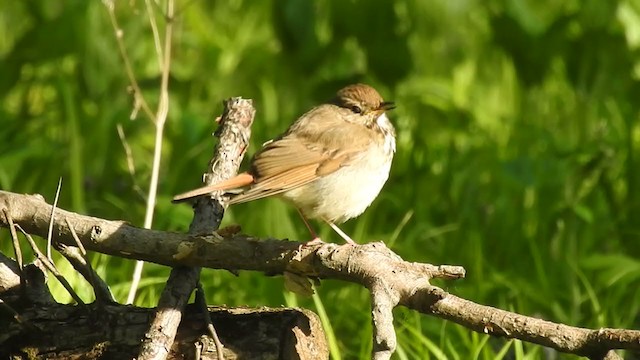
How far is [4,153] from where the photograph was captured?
20.4ft

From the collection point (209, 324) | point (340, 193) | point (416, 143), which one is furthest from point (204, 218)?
point (416, 143)

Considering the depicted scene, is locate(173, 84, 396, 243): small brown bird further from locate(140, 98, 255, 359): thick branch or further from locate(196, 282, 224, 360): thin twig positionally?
locate(196, 282, 224, 360): thin twig

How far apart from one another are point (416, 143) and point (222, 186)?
9.44ft

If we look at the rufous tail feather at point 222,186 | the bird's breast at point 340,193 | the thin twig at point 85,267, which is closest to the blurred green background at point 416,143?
the bird's breast at point 340,193

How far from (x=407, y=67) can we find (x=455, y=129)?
3.84ft

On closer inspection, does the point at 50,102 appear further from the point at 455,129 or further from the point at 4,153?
the point at 455,129

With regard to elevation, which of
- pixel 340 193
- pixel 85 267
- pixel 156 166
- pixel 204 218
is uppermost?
pixel 156 166

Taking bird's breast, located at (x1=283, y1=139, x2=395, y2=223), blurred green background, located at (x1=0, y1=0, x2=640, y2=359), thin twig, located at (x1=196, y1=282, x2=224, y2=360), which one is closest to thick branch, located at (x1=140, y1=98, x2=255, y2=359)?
thin twig, located at (x1=196, y1=282, x2=224, y2=360)

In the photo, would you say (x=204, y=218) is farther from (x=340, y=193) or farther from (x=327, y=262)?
(x=340, y=193)

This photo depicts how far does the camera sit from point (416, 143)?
6652 millimetres

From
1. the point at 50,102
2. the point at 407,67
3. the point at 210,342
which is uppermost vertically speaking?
the point at 50,102

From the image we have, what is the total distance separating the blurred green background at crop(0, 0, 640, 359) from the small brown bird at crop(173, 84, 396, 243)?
466mm

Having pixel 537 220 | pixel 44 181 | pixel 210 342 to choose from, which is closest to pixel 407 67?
pixel 537 220

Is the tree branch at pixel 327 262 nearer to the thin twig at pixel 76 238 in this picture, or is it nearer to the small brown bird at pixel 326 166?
the thin twig at pixel 76 238
